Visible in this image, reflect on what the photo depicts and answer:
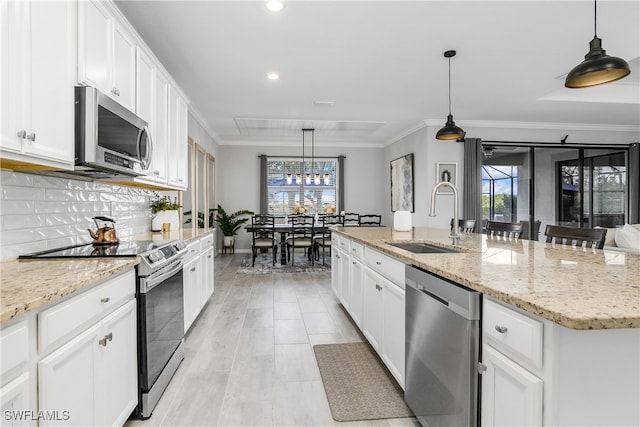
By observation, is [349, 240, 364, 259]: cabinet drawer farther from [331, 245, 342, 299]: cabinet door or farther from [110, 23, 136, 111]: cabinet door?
[110, 23, 136, 111]: cabinet door

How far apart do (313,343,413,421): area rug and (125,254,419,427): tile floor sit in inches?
Result: 2.2

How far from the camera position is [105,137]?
1.93m

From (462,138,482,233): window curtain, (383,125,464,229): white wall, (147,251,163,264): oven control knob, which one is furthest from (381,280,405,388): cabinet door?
(462,138,482,233): window curtain

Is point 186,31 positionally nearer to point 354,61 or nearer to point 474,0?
point 354,61

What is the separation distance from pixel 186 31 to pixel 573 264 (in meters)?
3.30

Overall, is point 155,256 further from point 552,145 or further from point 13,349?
point 552,145

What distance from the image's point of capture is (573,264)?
1535mm

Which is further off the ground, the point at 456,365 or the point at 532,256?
the point at 532,256

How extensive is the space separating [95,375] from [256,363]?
1276 millimetres

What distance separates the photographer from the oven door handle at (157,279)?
1.82 metres

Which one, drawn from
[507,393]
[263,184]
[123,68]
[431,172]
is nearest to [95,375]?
[507,393]

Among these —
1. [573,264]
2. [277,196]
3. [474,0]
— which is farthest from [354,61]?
[277,196]

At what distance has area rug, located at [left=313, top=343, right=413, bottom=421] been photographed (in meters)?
1.91

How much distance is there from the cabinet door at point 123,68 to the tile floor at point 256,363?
1.90 meters
